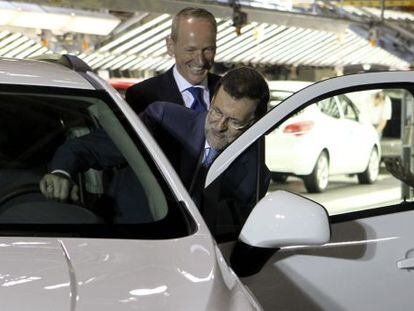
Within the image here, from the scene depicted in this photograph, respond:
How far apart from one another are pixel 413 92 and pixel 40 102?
128 centimetres

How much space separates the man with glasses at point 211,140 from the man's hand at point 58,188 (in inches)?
3.1

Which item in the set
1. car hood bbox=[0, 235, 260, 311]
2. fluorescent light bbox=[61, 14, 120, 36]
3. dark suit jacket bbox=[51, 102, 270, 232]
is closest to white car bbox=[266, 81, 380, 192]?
dark suit jacket bbox=[51, 102, 270, 232]

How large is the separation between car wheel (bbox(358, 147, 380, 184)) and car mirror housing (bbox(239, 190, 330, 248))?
1762 millimetres

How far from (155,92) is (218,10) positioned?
7.68 m

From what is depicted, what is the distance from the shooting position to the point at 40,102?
2.79 m

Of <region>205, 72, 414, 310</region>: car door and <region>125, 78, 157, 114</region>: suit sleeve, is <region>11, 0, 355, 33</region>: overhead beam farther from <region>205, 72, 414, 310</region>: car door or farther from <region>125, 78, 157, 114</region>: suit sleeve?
<region>205, 72, 414, 310</region>: car door

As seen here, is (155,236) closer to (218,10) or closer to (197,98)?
(197,98)

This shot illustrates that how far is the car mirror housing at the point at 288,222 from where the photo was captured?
2.45m

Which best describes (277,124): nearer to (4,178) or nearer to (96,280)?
(4,178)

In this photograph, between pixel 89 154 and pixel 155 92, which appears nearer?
pixel 89 154

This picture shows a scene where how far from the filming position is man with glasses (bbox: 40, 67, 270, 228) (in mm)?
2816

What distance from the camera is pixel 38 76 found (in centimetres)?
277

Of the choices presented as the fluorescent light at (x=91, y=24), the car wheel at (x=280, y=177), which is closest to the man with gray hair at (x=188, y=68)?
the car wheel at (x=280, y=177)

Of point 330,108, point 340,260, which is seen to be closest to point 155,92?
point 330,108
